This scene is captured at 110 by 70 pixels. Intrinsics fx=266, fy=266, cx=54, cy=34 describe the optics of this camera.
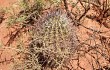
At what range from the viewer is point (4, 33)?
9.30 ft

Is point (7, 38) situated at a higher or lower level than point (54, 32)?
lower

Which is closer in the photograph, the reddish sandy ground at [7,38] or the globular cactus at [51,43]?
the globular cactus at [51,43]

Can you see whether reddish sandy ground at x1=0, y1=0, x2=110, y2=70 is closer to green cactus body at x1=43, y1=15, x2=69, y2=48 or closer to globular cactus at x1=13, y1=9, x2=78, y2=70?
globular cactus at x1=13, y1=9, x2=78, y2=70

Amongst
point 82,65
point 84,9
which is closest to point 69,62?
point 82,65

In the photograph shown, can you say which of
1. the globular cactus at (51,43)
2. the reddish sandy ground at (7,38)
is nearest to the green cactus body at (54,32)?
the globular cactus at (51,43)

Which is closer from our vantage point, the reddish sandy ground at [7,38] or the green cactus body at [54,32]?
the green cactus body at [54,32]

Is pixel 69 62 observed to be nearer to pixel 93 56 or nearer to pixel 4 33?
pixel 93 56

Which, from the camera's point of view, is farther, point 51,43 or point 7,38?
point 7,38

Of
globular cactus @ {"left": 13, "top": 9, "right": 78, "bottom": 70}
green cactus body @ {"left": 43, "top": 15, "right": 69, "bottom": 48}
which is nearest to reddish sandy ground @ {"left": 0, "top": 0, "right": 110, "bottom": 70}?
globular cactus @ {"left": 13, "top": 9, "right": 78, "bottom": 70}

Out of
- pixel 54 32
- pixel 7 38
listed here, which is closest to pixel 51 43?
pixel 54 32

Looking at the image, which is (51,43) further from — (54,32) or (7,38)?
(7,38)

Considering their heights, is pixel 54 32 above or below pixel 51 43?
above

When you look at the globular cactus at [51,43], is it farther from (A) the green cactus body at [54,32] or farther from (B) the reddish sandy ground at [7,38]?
(B) the reddish sandy ground at [7,38]

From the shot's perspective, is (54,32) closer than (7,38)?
Yes
